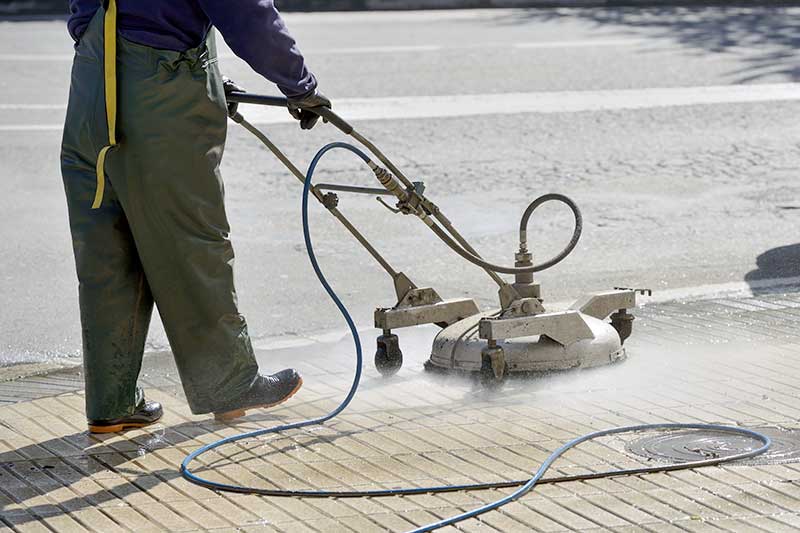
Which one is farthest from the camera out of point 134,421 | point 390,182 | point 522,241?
point 522,241

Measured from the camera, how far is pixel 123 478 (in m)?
4.71

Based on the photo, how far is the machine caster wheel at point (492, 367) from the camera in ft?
18.4

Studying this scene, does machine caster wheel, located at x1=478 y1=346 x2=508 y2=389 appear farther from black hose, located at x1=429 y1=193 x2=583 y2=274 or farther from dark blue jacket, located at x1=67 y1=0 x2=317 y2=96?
dark blue jacket, located at x1=67 y1=0 x2=317 y2=96

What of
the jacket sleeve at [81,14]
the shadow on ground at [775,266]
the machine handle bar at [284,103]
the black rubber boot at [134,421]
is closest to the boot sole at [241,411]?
the black rubber boot at [134,421]

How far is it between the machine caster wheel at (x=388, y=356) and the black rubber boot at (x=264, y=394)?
0.65 m

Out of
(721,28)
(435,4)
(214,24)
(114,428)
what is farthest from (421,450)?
(435,4)

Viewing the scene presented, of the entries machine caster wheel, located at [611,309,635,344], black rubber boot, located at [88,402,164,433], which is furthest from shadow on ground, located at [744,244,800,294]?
black rubber boot, located at [88,402,164,433]

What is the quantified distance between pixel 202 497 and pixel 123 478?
340 millimetres

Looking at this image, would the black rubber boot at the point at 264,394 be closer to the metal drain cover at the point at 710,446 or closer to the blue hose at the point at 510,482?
the blue hose at the point at 510,482

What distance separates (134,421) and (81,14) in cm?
144

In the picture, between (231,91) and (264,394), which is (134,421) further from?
(231,91)

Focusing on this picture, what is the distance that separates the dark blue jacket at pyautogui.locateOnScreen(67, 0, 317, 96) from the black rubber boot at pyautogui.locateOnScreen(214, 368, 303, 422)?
3.63 ft

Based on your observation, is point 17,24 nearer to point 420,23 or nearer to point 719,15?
point 420,23

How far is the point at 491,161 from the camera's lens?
1067 centimetres
